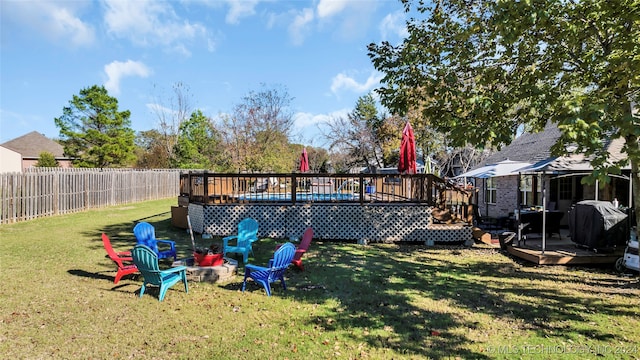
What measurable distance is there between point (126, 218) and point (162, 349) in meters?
12.8

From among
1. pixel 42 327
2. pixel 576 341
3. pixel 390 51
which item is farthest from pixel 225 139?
pixel 576 341

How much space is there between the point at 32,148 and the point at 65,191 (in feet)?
90.1

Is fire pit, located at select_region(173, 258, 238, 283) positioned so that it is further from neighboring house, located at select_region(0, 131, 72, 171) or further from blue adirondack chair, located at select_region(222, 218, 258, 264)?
neighboring house, located at select_region(0, 131, 72, 171)

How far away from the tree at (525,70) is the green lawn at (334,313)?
85.9 inches

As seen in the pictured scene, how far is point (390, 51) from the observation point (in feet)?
23.6

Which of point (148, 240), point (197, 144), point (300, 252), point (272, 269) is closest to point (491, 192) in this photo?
point (300, 252)

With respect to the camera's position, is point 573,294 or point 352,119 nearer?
point 573,294

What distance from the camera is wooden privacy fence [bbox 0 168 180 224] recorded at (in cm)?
1274

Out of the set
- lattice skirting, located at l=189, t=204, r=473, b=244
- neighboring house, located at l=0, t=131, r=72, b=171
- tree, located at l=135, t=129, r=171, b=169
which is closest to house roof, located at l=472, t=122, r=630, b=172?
lattice skirting, located at l=189, t=204, r=473, b=244

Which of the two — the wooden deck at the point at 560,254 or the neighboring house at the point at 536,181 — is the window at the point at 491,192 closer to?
the neighboring house at the point at 536,181

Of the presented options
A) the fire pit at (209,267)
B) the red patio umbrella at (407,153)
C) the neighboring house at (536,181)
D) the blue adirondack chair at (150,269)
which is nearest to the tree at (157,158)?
the neighboring house at (536,181)

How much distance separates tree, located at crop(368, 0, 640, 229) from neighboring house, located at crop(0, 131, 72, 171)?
127 feet

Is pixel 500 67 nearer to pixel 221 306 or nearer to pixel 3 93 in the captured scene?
pixel 221 306

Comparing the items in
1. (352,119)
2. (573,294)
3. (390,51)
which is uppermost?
(352,119)
